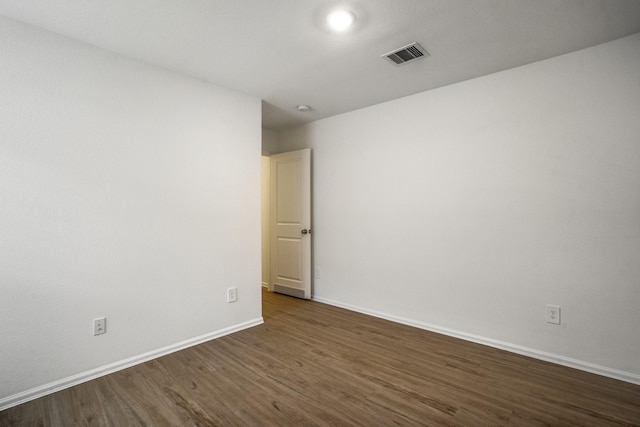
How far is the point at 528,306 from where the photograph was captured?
2.55 m

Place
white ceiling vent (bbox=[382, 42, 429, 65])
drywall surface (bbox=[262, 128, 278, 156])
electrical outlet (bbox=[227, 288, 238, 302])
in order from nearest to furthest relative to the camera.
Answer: white ceiling vent (bbox=[382, 42, 429, 65])
electrical outlet (bbox=[227, 288, 238, 302])
drywall surface (bbox=[262, 128, 278, 156])

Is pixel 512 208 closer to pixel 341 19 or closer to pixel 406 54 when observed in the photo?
pixel 406 54

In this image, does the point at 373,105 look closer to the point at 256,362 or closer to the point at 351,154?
the point at 351,154

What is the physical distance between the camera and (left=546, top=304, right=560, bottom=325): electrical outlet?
2.42 meters

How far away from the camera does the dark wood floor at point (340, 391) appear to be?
1746 millimetres

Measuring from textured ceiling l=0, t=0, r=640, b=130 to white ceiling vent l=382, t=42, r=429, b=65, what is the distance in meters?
0.06

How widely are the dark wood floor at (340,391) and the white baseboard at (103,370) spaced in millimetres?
53

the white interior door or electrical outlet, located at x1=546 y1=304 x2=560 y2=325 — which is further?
the white interior door

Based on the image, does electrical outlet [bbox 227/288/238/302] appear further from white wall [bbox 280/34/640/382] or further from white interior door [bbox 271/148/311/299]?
white wall [bbox 280/34/640/382]

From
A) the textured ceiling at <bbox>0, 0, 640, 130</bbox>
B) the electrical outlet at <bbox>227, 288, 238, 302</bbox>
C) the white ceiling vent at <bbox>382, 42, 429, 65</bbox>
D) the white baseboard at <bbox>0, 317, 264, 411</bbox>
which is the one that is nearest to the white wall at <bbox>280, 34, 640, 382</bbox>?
the textured ceiling at <bbox>0, 0, 640, 130</bbox>

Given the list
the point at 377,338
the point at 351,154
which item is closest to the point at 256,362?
the point at 377,338

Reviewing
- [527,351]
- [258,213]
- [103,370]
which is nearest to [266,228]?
[258,213]

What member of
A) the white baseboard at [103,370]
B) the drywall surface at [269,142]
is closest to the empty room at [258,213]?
the white baseboard at [103,370]

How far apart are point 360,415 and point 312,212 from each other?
2703 millimetres
